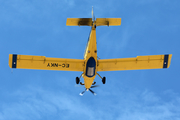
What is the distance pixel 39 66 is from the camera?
2680 cm

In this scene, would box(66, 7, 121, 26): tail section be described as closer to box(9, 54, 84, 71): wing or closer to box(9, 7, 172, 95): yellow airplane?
box(9, 7, 172, 95): yellow airplane

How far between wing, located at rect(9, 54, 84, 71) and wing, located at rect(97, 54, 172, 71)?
7.92ft

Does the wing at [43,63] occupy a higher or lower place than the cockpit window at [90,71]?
higher

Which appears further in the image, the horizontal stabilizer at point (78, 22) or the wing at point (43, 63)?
the wing at point (43, 63)

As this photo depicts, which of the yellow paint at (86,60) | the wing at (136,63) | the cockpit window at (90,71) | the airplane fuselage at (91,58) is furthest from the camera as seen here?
the wing at (136,63)

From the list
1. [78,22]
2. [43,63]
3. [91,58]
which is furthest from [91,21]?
[43,63]

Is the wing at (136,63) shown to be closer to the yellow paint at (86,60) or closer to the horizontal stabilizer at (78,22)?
the yellow paint at (86,60)

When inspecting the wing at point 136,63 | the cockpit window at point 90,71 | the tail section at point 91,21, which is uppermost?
the tail section at point 91,21

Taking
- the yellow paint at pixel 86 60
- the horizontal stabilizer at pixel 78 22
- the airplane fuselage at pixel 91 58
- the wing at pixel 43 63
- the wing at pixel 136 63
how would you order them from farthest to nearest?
1. the wing at pixel 136 63
2. the wing at pixel 43 63
3. the horizontal stabilizer at pixel 78 22
4. the yellow paint at pixel 86 60
5. the airplane fuselage at pixel 91 58

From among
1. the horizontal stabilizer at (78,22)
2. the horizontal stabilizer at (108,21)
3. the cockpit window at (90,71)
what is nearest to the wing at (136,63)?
the cockpit window at (90,71)

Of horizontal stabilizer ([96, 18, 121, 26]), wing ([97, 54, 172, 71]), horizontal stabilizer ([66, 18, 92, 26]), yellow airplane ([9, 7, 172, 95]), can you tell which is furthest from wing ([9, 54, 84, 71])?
horizontal stabilizer ([96, 18, 121, 26])

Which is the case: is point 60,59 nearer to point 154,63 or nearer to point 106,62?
point 106,62

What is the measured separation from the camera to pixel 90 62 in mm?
25547

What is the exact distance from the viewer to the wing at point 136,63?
1075 inches
